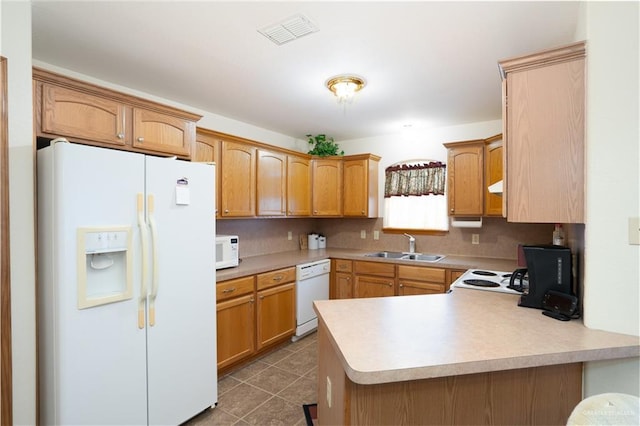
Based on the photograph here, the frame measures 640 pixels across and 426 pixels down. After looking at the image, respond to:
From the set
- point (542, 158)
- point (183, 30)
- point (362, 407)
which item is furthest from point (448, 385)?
point (183, 30)

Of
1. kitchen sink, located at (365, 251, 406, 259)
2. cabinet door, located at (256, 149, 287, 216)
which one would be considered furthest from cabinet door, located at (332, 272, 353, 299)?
cabinet door, located at (256, 149, 287, 216)

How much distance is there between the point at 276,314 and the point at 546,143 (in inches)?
104

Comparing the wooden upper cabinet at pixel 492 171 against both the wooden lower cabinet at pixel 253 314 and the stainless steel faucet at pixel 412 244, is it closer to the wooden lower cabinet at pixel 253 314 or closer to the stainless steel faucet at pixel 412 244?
the stainless steel faucet at pixel 412 244

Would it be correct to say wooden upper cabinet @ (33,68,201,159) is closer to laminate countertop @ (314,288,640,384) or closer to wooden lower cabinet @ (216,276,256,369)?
wooden lower cabinet @ (216,276,256,369)

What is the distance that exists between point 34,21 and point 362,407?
2.52 m

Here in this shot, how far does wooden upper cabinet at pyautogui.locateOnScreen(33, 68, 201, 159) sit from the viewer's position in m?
1.74

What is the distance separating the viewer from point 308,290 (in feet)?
11.7

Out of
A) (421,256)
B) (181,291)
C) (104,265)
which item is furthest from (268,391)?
(421,256)

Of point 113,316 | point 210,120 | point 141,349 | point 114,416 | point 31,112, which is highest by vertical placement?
point 210,120

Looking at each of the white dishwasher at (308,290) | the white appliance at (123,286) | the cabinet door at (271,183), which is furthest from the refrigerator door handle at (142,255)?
the white dishwasher at (308,290)

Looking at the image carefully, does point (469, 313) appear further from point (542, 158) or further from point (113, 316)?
point (113, 316)

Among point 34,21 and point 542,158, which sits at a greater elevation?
point 34,21

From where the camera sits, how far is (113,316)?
1.73 m

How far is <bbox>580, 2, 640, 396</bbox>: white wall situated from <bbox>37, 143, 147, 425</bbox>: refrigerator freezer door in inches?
87.9
